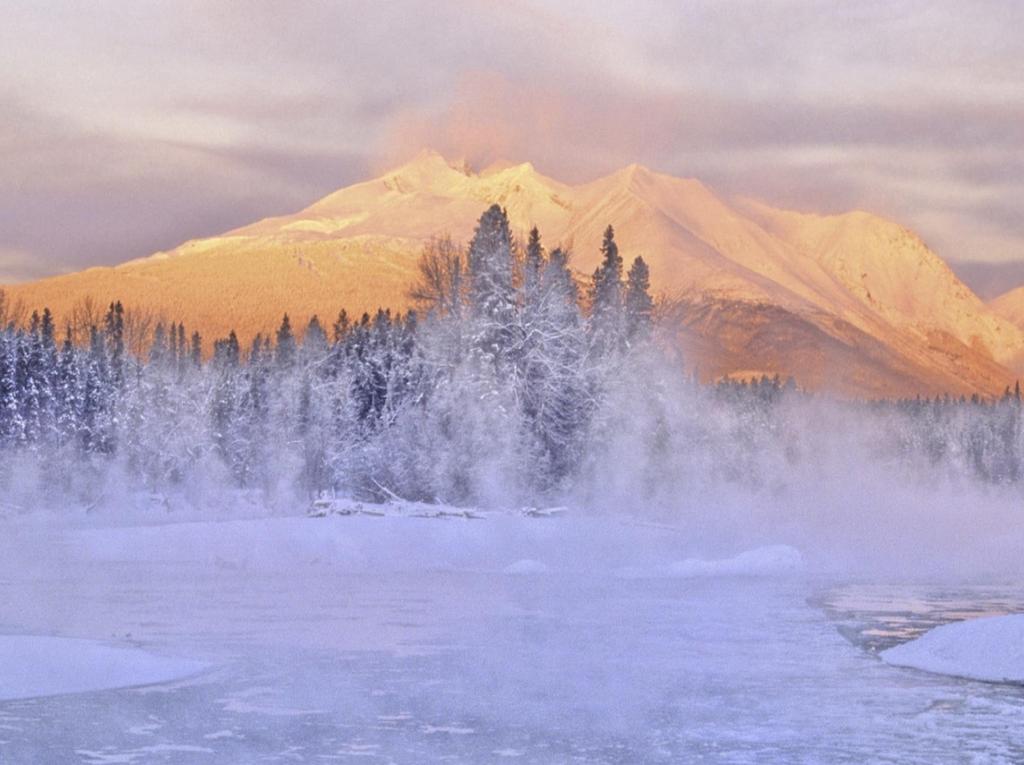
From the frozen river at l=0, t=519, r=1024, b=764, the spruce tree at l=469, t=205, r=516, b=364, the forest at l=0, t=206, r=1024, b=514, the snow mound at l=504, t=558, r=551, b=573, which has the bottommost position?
the snow mound at l=504, t=558, r=551, b=573

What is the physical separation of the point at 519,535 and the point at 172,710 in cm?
4140

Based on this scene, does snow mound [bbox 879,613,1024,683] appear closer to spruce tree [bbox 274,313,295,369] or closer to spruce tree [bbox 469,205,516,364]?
spruce tree [bbox 469,205,516,364]

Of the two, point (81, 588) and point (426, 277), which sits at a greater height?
Result: point (426, 277)

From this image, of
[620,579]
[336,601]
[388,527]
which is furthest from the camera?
[388,527]

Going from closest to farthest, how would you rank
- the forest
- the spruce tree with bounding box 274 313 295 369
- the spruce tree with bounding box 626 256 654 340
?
1. the forest
2. the spruce tree with bounding box 626 256 654 340
3. the spruce tree with bounding box 274 313 295 369

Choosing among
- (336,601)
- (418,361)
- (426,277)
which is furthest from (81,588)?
(426,277)

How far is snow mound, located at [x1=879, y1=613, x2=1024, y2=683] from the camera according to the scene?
25.5 m

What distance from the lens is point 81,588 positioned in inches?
1654

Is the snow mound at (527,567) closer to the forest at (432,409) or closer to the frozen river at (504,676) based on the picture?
the frozen river at (504,676)

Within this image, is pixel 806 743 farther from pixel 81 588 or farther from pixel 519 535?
pixel 519 535

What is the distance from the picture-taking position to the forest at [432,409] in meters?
73.2

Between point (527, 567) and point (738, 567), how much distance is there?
8.16 metres

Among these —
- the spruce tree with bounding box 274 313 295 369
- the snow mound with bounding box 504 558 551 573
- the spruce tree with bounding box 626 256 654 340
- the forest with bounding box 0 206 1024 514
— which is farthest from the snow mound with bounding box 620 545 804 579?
the spruce tree with bounding box 274 313 295 369

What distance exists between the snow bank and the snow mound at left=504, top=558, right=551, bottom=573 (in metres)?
27.6
